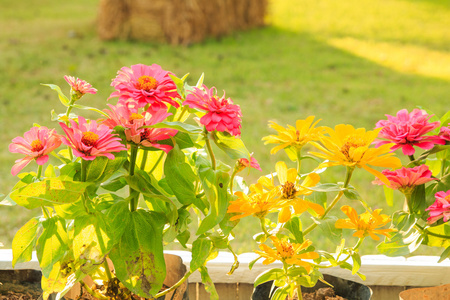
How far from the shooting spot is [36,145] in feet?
3.27

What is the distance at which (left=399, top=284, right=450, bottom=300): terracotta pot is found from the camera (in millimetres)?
1243

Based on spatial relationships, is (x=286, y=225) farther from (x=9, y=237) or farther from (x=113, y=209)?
(x=9, y=237)

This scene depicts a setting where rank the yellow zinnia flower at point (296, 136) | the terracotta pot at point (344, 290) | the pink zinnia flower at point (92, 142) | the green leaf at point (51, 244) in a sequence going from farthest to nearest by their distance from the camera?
1. the terracotta pot at point (344, 290)
2. the yellow zinnia flower at point (296, 136)
3. the green leaf at point (51, 244)
4. the pink zinnia flower at point (92, 142)

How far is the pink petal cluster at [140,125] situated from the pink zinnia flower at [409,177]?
0.48m

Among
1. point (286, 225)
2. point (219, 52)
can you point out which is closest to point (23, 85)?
point (219, 52)

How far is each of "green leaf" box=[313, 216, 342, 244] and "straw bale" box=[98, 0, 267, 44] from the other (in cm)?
474

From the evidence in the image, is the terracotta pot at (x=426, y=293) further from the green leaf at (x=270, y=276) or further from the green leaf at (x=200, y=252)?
the green leaf at (x=200, y=252)

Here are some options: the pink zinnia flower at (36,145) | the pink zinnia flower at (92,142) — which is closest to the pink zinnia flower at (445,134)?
the pink zinnia flower at (92,142)

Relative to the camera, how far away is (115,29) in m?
5.71

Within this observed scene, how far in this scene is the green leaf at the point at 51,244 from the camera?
1016mm

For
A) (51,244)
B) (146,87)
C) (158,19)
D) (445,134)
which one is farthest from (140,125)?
(158,19)

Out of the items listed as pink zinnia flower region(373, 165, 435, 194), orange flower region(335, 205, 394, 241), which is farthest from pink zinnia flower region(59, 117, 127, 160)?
pink zinnia flower region(373, 165, 435, 194)

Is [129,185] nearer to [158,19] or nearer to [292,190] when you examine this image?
[292,190]

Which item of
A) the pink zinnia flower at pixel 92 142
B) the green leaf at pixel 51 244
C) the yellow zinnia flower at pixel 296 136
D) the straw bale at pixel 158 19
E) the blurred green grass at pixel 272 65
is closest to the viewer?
the pink zinnia flower at pixel 92 142
